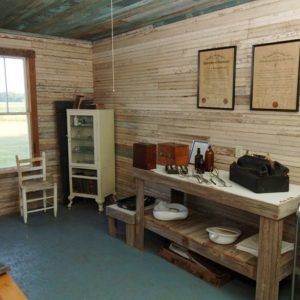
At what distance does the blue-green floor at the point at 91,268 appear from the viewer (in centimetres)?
274

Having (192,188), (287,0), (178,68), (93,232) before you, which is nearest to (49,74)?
(178,68)

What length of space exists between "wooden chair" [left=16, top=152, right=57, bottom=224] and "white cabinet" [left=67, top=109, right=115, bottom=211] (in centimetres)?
38

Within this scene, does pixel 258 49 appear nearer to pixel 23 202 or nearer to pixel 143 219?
pixel 143 219

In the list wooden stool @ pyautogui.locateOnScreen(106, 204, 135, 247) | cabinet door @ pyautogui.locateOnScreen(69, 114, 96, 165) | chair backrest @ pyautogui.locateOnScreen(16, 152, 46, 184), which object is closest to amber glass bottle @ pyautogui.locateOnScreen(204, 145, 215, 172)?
wooden stool @ pyautogui.locateOnScreen(106, 204, 135, 247)

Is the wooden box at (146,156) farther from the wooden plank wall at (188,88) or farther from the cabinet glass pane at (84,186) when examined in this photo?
the cabinet glass pane at (84,186)

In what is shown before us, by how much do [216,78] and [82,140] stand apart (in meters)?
2.36

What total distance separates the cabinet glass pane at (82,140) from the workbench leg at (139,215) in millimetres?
1545

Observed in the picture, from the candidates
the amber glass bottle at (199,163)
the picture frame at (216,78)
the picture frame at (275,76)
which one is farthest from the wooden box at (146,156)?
the picture frame at (275,76)

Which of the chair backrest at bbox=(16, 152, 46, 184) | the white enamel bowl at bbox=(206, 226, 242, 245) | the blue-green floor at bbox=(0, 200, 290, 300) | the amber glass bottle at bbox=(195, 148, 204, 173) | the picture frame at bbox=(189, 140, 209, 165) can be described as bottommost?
the blue-green floor at bbox=(0, 200, 290, 300)

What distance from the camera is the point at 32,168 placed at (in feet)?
14.9

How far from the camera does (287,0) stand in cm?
272

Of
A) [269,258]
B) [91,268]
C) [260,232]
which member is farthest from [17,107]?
[269,258]

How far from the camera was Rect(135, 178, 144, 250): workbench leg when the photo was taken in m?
3.43

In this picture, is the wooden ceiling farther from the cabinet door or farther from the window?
the cabinet door
